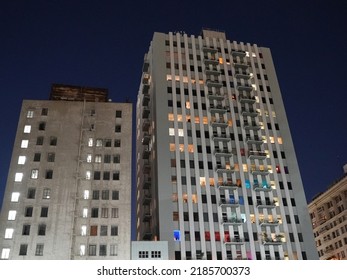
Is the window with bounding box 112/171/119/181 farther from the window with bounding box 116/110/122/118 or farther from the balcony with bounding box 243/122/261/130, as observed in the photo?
the balcony with bounding box 243/122/261/130

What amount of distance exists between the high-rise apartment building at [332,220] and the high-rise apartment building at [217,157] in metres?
52.2

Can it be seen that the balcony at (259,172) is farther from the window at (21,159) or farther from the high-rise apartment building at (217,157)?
the window at (21,159)

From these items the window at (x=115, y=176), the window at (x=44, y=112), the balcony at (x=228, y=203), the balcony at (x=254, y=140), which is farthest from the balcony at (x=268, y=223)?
the window at (x=44, y=112)

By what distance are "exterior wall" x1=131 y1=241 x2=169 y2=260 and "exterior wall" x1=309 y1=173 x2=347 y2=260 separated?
273ft

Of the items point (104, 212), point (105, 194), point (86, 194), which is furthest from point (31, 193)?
point (104, 212)

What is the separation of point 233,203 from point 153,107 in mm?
33959

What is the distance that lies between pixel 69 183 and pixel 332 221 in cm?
10317

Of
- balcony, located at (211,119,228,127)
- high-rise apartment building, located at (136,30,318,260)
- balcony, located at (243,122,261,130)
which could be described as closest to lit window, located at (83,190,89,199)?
high-rise apartment building, located at (136,30,318,260)

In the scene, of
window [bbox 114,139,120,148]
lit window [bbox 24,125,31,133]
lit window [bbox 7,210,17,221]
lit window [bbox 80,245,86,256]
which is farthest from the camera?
window [bbox 114,139,120,148]

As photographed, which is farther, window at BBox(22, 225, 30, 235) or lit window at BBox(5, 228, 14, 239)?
window at BBox(22, 225, 30, 235)

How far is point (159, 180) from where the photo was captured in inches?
3514

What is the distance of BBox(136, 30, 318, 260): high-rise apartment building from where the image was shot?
85250mm
